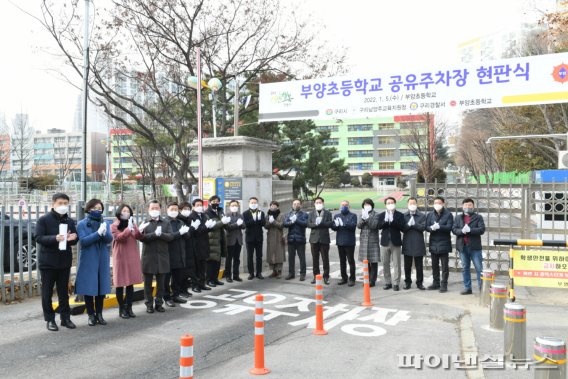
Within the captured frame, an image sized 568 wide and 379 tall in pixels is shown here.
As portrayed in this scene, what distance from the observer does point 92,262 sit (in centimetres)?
725

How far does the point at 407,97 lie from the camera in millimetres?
10992

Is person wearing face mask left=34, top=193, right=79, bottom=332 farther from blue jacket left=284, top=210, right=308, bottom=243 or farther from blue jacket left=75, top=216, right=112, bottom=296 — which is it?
blue jacket left=284, top=210, right=308, bottom=243

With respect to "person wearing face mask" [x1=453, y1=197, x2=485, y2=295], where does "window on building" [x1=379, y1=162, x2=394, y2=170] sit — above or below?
above

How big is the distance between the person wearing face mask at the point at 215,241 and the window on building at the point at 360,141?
84630 mm

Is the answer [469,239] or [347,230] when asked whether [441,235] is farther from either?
[347,230]

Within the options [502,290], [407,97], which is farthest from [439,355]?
[407,97]

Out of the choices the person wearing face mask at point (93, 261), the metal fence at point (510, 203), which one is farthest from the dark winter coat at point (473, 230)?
the person wearing face mask at point (93, 261)

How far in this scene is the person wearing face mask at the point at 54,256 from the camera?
6.85 metres

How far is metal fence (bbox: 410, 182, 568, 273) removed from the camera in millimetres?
10425

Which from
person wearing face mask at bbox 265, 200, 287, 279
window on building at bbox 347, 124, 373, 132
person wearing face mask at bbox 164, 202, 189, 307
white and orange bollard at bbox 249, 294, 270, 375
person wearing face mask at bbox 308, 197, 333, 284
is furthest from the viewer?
window on building at bbox 347, 124, 373, 132

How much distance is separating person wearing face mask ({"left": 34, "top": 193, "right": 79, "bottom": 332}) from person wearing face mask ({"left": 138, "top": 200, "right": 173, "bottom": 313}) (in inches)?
48.3

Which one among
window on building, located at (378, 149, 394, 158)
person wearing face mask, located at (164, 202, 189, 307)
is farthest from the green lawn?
A: person wearing face mask, located at (164, 202, 189, 307)

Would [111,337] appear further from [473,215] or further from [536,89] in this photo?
[536,89]

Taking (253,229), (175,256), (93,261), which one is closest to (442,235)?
(253,229)
